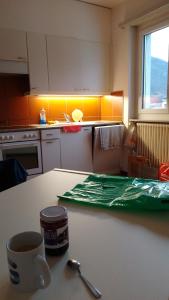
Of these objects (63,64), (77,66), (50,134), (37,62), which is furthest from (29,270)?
(77,66)

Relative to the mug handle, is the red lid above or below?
above

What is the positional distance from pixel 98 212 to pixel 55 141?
2.29 meters

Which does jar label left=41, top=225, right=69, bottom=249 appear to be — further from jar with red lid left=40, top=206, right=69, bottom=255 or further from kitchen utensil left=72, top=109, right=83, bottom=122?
kitchen utensil left=72, top=109, right=83, bottom=122

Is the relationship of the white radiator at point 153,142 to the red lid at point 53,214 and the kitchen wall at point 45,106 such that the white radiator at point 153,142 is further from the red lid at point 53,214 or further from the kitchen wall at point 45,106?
the red lid at point 53,214

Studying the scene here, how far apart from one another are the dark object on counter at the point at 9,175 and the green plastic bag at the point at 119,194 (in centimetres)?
45

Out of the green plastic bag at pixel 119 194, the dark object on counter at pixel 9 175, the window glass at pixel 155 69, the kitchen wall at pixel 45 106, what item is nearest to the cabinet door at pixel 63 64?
the kitchen wall at pixel 45 106

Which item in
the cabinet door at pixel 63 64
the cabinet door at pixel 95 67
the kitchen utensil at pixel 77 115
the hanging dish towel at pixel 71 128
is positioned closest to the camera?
the hanging dish towel at pixel 71 128

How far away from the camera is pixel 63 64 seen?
3246mm

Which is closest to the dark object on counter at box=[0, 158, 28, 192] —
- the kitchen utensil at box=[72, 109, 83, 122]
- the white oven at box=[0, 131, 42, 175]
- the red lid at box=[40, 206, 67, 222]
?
the red lid at box=[40, 206, 67, 222]

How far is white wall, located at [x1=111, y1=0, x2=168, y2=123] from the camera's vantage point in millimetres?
3287

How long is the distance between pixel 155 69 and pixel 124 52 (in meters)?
0.55

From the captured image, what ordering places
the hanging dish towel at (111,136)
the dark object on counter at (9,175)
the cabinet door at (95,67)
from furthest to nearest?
the cabinet door at (95,67), the hanging dish towel at (111,136), the dark object on counter at (9,175)

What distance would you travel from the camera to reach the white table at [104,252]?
1.41 ft

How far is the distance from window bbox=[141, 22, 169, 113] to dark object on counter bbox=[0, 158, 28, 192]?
2.35 m
